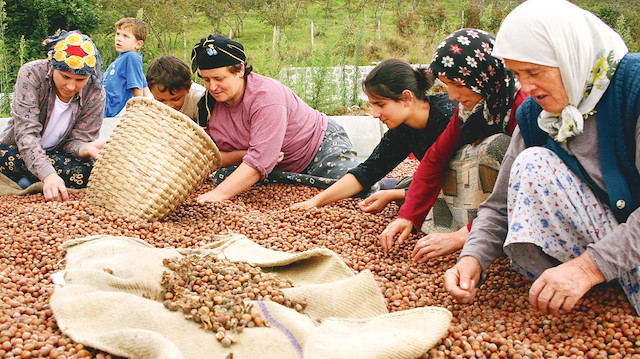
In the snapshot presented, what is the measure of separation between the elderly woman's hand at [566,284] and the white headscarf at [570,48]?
0.46 metres

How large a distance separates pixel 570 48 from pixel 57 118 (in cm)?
321

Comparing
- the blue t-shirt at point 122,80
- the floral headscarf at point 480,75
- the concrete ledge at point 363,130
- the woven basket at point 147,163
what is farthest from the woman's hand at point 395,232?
the blue t-shirt at point 122,80

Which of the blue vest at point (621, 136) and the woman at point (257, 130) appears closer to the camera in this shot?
the blue vest at point (621, 136)

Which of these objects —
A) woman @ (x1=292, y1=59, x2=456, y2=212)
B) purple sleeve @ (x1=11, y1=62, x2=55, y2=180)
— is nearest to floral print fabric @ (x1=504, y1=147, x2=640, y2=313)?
woman @ (x1=292, y1=59, x2=456, y2=212)

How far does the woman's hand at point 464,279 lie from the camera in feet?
6.03

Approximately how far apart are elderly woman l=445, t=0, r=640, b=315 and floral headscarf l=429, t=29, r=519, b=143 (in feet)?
1.48

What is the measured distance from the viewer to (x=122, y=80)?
208 inches

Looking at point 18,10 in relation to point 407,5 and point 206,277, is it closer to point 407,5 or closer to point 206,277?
point 206,277

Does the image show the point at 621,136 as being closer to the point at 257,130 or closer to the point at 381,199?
the point at 381,199

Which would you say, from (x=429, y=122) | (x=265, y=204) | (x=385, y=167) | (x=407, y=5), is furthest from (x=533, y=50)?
(x=407, y=5)

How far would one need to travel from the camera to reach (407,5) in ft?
73.7

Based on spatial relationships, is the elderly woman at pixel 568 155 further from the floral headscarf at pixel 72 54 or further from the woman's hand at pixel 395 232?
the floral headscarf at pixel 72 54

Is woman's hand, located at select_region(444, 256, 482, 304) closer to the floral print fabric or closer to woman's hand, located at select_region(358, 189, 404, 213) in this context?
the floral print fabric

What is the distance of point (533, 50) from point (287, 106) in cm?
222
